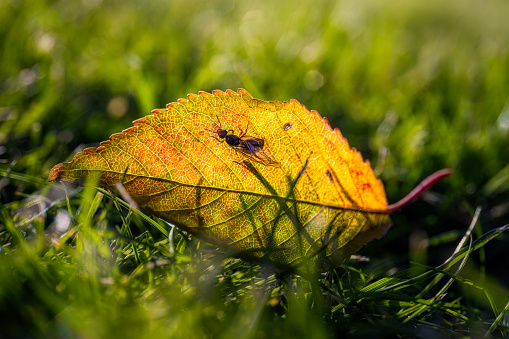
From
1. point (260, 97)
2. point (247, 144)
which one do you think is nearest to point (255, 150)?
point (247, 144)

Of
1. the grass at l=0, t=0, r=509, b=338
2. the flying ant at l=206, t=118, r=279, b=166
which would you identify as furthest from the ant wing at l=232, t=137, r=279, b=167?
the grass at l=0, t=0, r=509, b=338

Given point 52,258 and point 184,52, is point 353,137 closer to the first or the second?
point 184,52

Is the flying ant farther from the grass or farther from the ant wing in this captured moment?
the grass

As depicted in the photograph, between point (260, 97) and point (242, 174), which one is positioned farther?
point (260, 97)

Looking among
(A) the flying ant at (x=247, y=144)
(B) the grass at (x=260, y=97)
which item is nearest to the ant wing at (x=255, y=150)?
(A) the flying ant at (x=247, y=144)

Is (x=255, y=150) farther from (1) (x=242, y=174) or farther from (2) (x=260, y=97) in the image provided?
(2) (x=260, y=97)

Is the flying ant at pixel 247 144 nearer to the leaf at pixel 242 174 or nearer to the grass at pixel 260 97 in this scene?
the leaf at pixel 242 174
